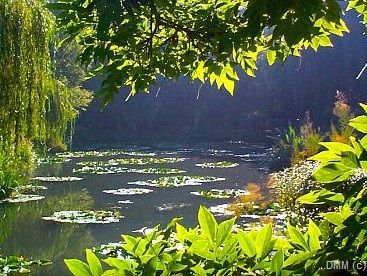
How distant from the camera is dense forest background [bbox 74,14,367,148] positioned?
3453 cm

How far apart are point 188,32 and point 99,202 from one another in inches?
352

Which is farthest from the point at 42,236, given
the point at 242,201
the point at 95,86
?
the point at 95,86

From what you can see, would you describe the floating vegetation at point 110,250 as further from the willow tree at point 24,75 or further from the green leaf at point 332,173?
the green leaf at point 332,173

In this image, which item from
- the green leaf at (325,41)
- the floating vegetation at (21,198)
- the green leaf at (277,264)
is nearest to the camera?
the green leaf at (277,264)

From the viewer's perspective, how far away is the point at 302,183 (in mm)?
8344

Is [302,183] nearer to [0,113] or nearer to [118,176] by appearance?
[0,113]

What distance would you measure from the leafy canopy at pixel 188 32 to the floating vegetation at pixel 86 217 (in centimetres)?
686

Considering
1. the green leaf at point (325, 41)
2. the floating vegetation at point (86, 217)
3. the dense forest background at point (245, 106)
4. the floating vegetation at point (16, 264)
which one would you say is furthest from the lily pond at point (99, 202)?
the dense forest background at point (245, 106)

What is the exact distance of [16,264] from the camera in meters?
5.58

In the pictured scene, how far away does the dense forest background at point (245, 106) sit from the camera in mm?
34531

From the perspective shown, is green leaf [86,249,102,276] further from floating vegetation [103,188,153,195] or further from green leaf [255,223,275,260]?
floating vegetation [103,188,153,195]

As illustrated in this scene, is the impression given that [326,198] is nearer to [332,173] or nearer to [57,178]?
[332,173]

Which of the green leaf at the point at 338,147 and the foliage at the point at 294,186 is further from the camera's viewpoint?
the foliage at the point at 294,186

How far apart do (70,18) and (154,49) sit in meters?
0.30
